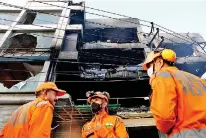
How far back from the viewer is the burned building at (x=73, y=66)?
836 centimetres

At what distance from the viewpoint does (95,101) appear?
6.61 meters

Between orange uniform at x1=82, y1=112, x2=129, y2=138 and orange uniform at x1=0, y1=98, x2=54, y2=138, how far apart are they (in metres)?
1.47

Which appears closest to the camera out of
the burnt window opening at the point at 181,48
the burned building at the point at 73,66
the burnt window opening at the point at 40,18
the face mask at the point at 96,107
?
the face mask at the point at 96,107

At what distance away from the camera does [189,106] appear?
295 cm

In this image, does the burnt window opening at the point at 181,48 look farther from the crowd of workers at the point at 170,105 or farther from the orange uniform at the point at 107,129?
the crowd of workers at the point at 170,105

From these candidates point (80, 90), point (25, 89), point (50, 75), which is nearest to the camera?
point (25, 89)

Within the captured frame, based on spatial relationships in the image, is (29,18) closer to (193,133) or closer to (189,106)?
(189,106)

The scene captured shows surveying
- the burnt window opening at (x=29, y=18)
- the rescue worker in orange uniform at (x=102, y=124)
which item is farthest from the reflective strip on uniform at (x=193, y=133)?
the burnt window opening at (x=29, y=18)

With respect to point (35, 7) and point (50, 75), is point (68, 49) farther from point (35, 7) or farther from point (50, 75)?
point (35, 7)

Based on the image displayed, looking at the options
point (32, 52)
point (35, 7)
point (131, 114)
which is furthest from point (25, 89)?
point (35, 7)

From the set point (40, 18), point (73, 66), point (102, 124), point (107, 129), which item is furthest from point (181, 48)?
point (107, 129)

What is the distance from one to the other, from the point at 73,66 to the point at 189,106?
32.4 ft

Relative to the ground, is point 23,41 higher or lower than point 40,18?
lower

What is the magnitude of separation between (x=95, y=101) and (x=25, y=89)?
14.8 feet
